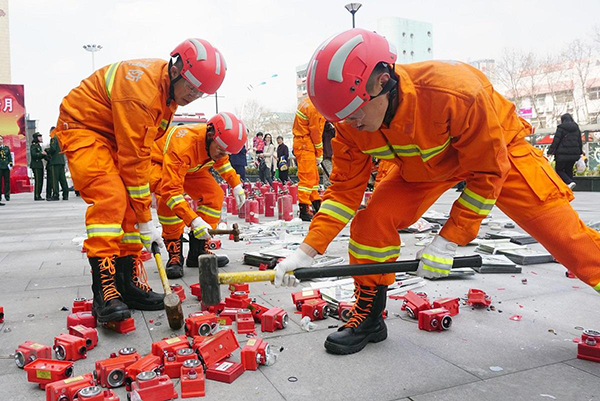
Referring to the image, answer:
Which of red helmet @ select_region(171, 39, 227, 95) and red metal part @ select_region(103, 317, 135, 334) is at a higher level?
red helmet @ select_region(171, 39, 227, 95)

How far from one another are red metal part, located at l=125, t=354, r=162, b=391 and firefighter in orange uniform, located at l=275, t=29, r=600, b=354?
0.77 metres

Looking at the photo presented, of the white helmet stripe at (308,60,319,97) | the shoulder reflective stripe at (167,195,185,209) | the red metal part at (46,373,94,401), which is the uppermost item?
the white helmet stripe at (308,60,319,97)

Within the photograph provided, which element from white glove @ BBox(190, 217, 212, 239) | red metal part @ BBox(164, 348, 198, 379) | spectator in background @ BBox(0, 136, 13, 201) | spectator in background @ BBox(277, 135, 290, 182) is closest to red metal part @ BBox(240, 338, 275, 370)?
red metal part @ BBox(164, 348, 198, 379)

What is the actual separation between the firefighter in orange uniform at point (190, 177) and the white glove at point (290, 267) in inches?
71.9

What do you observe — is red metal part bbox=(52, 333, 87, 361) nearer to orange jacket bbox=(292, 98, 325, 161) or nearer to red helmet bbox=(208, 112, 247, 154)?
red helmet bbox=(208, 112, 247, 154)

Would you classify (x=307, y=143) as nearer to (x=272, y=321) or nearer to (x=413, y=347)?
(x=272, y=321)

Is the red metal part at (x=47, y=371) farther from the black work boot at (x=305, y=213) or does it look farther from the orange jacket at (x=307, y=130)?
the black work boot at (x=305, y=213)

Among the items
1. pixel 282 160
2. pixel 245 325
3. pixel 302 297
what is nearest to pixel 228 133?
pixel 302 297

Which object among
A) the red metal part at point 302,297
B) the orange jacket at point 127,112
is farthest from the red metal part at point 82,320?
the red metal part at point 302,297

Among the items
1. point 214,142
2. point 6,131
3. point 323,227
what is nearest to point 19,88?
point 6,131

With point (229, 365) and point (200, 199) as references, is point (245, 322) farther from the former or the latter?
point (200, 199)

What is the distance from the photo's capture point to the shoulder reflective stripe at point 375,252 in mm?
2854

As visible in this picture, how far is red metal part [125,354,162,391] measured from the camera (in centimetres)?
248

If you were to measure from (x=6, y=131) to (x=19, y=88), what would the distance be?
5.74 ft
